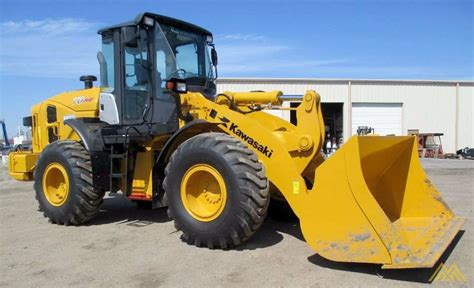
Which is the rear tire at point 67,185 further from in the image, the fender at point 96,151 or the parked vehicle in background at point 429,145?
the parked vehicle in background at point 429,145

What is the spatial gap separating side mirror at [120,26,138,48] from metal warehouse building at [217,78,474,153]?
24.2 meters

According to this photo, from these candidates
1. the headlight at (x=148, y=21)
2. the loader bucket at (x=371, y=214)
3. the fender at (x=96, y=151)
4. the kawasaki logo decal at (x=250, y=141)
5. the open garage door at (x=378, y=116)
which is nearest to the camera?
the loader bucket at (x=371, y=214)

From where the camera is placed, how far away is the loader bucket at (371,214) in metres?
4.32

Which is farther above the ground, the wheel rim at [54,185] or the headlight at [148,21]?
the headlight at [148,21]

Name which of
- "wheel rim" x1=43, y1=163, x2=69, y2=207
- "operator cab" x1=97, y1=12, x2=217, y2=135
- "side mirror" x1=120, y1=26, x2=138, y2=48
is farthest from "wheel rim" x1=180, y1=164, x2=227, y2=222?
"wheel rim" x1=43, y1=163, x2=69, y2=207

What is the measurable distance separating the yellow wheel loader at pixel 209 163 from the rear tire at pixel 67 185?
2 cm

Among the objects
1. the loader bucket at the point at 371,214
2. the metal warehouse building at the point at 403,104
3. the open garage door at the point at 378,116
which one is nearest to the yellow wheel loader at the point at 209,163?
the loader bucket at the point at 371,214

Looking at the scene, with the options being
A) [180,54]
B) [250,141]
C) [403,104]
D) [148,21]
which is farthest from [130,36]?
[403,104]

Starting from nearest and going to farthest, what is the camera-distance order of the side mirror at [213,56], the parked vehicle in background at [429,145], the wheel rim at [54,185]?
1. the wheel rim at [54,185]
2. the side mirror at [213,56]
3. the parked vehicle in background at [429,145]

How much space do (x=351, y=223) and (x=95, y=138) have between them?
4245 mm

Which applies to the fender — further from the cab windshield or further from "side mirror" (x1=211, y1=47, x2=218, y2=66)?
"side mirror" (x1=211, y1=47, x2=218, y2=66)

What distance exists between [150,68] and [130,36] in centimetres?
55

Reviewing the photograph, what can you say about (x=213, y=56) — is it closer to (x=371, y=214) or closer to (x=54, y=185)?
(x=54, y=185)

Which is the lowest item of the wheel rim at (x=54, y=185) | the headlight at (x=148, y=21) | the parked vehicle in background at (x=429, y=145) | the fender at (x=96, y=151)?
the parked vehicle in background at (x=429, y=145)
